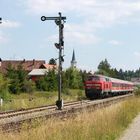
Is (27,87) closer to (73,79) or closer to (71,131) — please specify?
(73,79)

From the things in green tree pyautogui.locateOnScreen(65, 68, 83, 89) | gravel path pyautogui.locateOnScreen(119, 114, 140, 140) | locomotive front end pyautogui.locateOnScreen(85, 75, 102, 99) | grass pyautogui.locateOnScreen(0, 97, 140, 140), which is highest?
green tree pyautogui.locateOnScreen(65, 68, 83, 89)

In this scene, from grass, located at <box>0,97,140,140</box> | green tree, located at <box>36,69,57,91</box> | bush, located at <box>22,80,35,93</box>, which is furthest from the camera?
green tree, located at <box>36,69,57,91</box>

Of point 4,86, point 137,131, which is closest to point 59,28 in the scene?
point 137,131

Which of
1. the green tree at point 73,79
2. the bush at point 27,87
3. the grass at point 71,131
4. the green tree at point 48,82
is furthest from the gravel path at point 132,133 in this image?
the green tree at point 73,79

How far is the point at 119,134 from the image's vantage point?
18.0 meters

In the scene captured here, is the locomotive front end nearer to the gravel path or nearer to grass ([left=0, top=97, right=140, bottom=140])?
the gravel path

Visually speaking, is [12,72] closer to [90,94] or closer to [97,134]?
[90,94]

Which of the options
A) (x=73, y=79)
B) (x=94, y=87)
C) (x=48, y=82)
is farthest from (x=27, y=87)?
(x=73, y=79)

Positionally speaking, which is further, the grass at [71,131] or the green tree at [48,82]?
the green tree at [48,82]

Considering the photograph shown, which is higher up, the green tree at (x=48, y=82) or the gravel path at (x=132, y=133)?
the green tree at (x=48, y=82)

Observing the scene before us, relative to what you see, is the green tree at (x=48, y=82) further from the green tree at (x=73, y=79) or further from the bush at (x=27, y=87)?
the green tree at (x=73, y=79)

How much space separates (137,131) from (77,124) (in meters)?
4.19

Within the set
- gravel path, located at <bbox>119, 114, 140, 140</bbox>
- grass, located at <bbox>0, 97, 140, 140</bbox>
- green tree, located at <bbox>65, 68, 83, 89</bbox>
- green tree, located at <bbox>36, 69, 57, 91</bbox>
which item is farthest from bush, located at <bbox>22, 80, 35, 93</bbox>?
grass, located at <bbox>0, 97, 140, 140</bbox>

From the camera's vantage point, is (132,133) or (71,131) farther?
(132,133)
